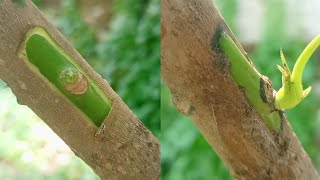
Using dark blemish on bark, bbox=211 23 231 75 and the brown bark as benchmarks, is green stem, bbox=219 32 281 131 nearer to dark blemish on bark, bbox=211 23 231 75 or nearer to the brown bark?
dark blemish on bark, bbox=211 23 231 75

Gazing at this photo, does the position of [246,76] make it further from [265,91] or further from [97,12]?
[97,12]

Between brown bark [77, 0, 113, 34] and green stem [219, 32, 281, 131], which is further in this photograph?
brown bark [77, 0, 113, 34]

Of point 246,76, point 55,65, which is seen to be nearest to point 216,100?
point 246,76

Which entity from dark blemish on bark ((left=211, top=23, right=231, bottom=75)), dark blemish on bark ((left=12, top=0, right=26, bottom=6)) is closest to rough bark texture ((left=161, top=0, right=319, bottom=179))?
dark blemish on bark ((left=211, top=23, right=231, bottom=75))

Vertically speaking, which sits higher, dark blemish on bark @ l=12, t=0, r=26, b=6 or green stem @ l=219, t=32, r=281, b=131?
dark blemish on bark @ l=12, t=0, r=26, b=6

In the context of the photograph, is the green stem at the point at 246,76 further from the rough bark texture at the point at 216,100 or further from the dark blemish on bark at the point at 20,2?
the dark blemish on bark at the point at 20,2
